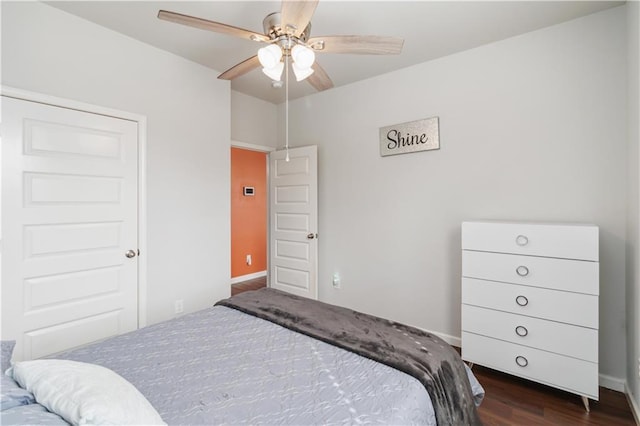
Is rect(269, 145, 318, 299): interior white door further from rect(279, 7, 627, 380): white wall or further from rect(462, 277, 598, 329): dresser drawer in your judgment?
rect(462, 277, 598, 329): dresser drawer

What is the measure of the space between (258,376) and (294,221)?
8.44ft

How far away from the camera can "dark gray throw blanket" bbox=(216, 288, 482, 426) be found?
1.23 meters

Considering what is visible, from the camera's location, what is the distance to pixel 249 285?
193 inches

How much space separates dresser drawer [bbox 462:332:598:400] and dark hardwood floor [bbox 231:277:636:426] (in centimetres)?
12

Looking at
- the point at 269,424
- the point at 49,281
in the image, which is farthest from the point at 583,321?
the point at 49,281

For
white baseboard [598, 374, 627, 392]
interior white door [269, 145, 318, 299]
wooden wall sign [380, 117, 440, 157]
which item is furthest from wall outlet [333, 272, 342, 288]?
white baseboard [598, 374, 627, 392]

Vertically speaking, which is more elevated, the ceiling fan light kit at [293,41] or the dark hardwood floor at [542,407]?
the ceiling fan light kit at [293,41]

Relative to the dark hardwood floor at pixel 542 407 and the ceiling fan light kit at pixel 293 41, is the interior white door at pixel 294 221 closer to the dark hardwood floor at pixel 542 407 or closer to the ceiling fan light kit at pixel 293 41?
the ceiling fan light kit at pixel 293 41

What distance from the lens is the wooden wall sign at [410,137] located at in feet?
9.23

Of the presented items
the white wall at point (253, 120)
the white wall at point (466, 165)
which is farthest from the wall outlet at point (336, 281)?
the white wall at point (253, 120)

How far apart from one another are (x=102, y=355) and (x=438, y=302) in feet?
8.45

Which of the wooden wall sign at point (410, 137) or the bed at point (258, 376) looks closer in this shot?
the bed at point (258, 376)

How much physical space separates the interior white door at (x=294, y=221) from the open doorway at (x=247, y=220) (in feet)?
3.44

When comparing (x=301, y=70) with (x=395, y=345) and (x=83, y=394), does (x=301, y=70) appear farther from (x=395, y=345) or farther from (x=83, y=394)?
(x=83, y=394)
